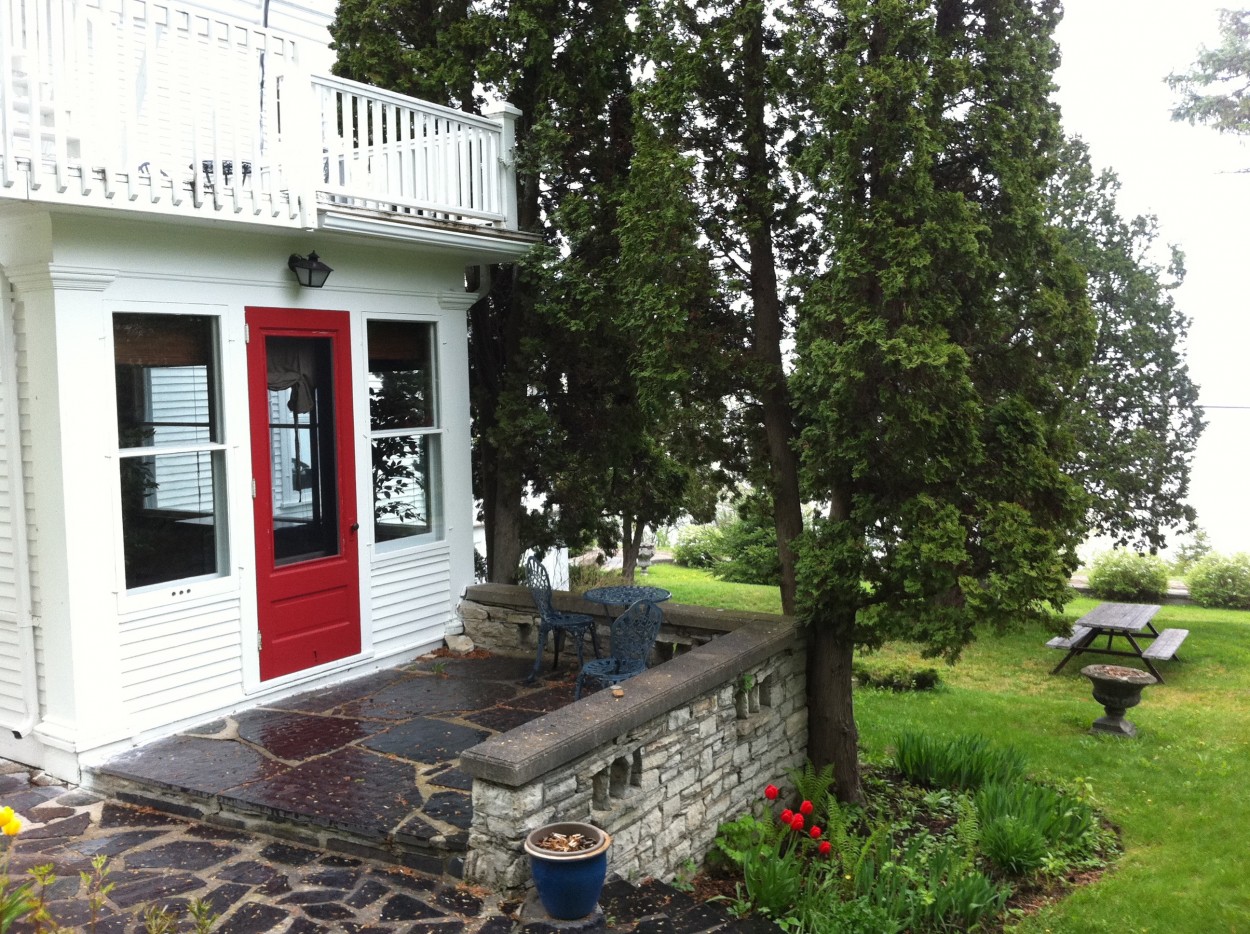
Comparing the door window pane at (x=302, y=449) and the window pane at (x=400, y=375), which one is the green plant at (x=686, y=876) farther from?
the window pane at (x=400, y=375)

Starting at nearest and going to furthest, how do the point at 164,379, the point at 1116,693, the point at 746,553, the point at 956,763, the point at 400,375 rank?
the point at 164,379, the point at 956,763, the point at 400,375, the point at 1116,693, the point at 746,553

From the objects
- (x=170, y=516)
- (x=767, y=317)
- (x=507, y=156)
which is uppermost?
(x=507, y=156)

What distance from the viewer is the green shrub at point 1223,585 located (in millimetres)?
17062

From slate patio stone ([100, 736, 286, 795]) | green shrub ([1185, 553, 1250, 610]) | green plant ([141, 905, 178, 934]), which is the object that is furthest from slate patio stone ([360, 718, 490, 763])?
green shrub ([1185, 553, 1250, 610])

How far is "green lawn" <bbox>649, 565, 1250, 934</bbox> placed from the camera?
614cm

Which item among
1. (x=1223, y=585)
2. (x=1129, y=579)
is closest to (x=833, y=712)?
(x=1129, y=579)

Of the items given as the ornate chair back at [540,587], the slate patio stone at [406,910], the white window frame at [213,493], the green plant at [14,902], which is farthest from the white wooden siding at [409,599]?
the green plant at [14,902]

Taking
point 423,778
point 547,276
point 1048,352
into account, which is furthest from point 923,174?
point 423,778

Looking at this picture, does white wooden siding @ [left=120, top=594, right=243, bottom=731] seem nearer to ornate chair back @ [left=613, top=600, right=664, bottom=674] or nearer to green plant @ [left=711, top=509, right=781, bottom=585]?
ornate chair back @ [left=613, top=600, right=664, bottom=674]

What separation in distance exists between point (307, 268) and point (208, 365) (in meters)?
0.92

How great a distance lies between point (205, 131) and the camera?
7582 mm

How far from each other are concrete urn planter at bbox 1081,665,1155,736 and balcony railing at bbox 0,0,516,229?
648cm

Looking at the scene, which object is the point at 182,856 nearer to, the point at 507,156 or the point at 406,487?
the point at 406,487

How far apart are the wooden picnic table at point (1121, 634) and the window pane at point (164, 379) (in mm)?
8846
